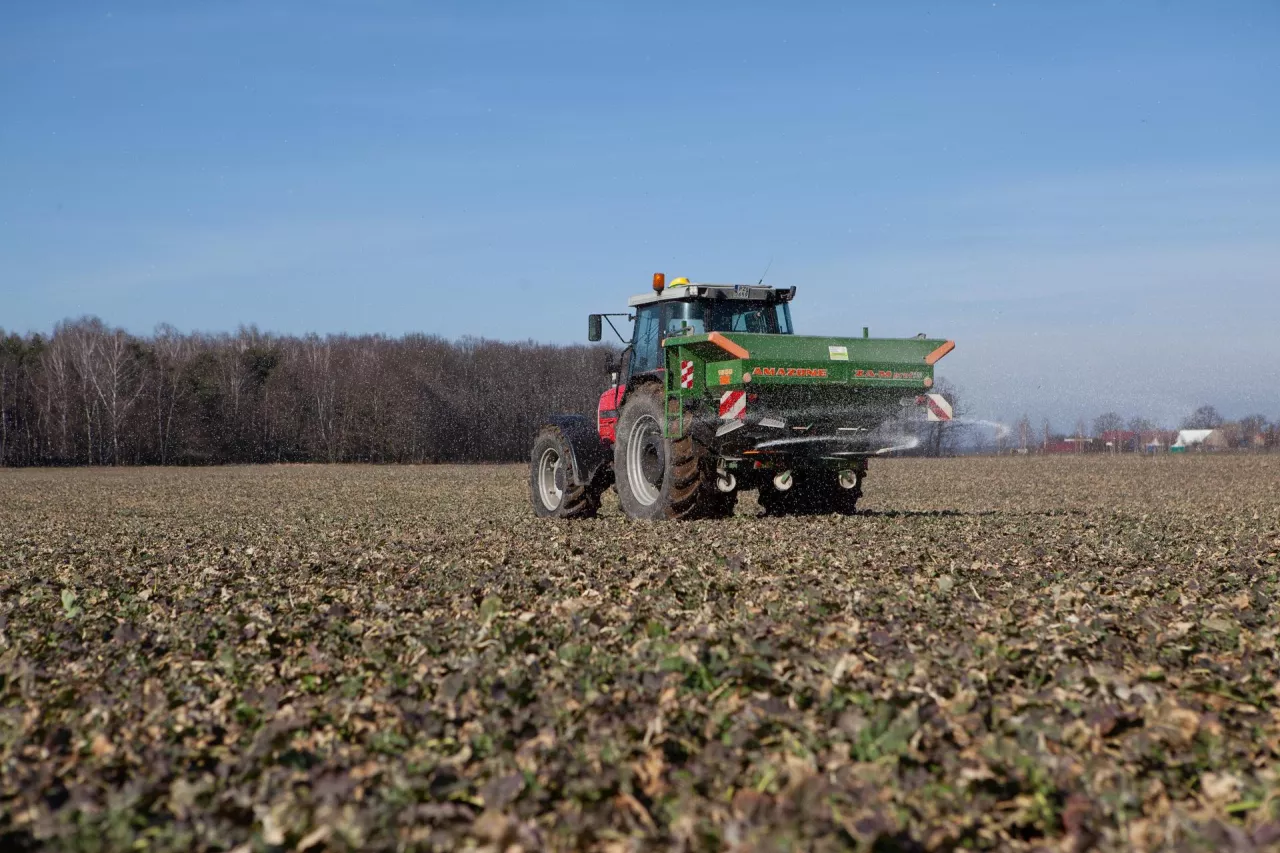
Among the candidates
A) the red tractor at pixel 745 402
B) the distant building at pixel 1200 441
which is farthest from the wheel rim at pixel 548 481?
the distant building at pixel 1200 441

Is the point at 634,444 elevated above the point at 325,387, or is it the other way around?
the point at 325,387

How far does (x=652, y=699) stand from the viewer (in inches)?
191

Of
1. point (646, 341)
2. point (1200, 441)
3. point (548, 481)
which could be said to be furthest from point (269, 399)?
point (1200, 441)

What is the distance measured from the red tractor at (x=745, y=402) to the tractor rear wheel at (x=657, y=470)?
13mm

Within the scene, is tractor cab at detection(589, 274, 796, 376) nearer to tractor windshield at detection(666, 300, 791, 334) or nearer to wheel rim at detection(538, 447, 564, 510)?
tractor windshield at detection(666, 300, 791, 334)

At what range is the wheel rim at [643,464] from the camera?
42.5 feet

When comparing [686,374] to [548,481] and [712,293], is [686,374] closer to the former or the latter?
[712,293]

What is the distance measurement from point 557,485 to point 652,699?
1054 cm

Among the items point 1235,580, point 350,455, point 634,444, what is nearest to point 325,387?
point 350,455

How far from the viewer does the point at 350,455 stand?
235ft

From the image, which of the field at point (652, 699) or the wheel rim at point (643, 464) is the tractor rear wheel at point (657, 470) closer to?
the wheel rim at point (643, 464)

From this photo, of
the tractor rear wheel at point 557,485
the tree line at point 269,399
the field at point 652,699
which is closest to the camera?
the field at point 652,699

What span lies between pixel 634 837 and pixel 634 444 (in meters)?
9.87

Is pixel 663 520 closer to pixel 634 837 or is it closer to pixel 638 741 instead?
pixel 638 741
